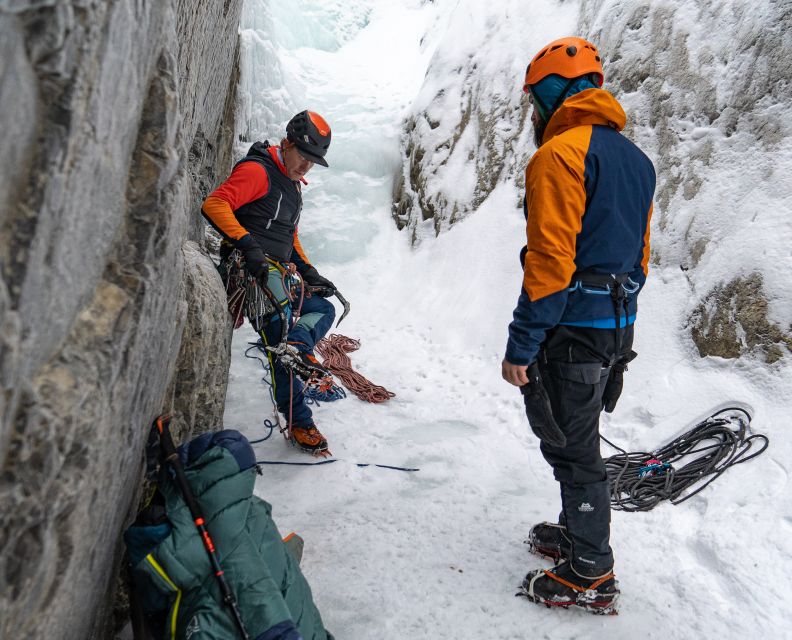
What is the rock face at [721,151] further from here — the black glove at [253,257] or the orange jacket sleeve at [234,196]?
the orange jacket sleeve at [234,196]

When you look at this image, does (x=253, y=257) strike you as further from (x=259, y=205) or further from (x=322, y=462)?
(x=322, y=462)

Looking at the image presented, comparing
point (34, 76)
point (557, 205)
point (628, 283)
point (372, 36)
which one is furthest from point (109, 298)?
point (372, 36)

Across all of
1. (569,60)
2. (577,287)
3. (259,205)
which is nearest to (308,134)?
(259,205)

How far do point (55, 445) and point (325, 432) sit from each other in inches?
106

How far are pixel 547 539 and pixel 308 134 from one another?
265 cm

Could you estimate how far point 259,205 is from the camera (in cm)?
346

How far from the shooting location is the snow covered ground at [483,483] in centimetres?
198

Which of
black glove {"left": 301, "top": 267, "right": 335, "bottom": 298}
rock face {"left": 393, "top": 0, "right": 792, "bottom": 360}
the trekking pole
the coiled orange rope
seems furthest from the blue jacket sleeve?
the coiled orange rope

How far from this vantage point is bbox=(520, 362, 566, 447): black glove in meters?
1.90

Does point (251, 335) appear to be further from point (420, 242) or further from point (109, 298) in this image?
point (109, 298)

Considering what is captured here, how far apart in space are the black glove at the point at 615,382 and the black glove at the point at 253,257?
201cm

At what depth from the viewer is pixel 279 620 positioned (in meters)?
1.41

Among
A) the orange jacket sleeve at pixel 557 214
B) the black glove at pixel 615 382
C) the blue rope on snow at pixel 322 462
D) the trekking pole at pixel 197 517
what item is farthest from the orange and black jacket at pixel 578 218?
the blue rope on snow at pixel 322 462

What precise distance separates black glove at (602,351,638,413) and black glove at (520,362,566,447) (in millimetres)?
354
